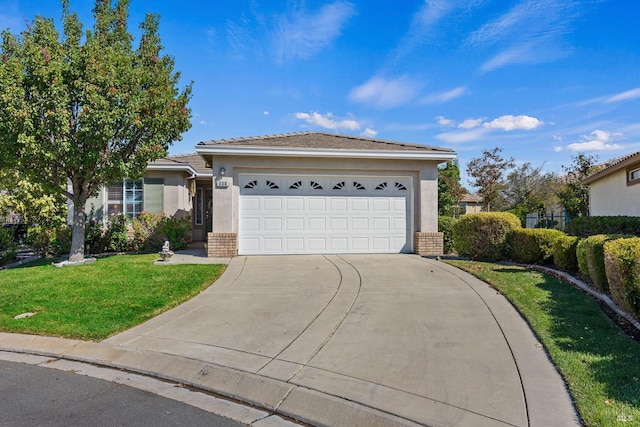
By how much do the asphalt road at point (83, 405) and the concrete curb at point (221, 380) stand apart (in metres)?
0.37

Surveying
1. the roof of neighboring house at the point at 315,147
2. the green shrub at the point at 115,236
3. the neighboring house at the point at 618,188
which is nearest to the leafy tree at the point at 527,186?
the neighboring house at the point at 618,188

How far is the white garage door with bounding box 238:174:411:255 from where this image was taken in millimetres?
12273

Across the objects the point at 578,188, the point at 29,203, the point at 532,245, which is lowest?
the point at 532,245

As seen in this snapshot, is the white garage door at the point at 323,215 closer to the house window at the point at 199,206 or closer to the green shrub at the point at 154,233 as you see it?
the green shrub at the point at 154,233

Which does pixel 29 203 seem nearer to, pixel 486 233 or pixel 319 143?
pixel 319 143

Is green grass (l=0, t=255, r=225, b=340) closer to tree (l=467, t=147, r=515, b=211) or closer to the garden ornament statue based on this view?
the garden ornament statue

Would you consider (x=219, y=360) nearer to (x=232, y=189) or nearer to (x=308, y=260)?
(x=308, y=260)

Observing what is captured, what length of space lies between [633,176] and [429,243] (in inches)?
298

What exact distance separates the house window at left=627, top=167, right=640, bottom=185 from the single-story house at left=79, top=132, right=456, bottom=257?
6.46 meters

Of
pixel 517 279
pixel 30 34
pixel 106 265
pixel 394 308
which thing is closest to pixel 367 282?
pixel 394 308

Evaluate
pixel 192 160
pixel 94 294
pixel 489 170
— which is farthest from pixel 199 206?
pixel 489 170

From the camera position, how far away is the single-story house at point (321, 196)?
11.9 meters

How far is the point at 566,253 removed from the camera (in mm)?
8359

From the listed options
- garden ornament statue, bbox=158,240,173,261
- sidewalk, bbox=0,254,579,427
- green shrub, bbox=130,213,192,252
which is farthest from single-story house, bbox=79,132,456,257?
sidewalk, bbox=0,254,579,427
